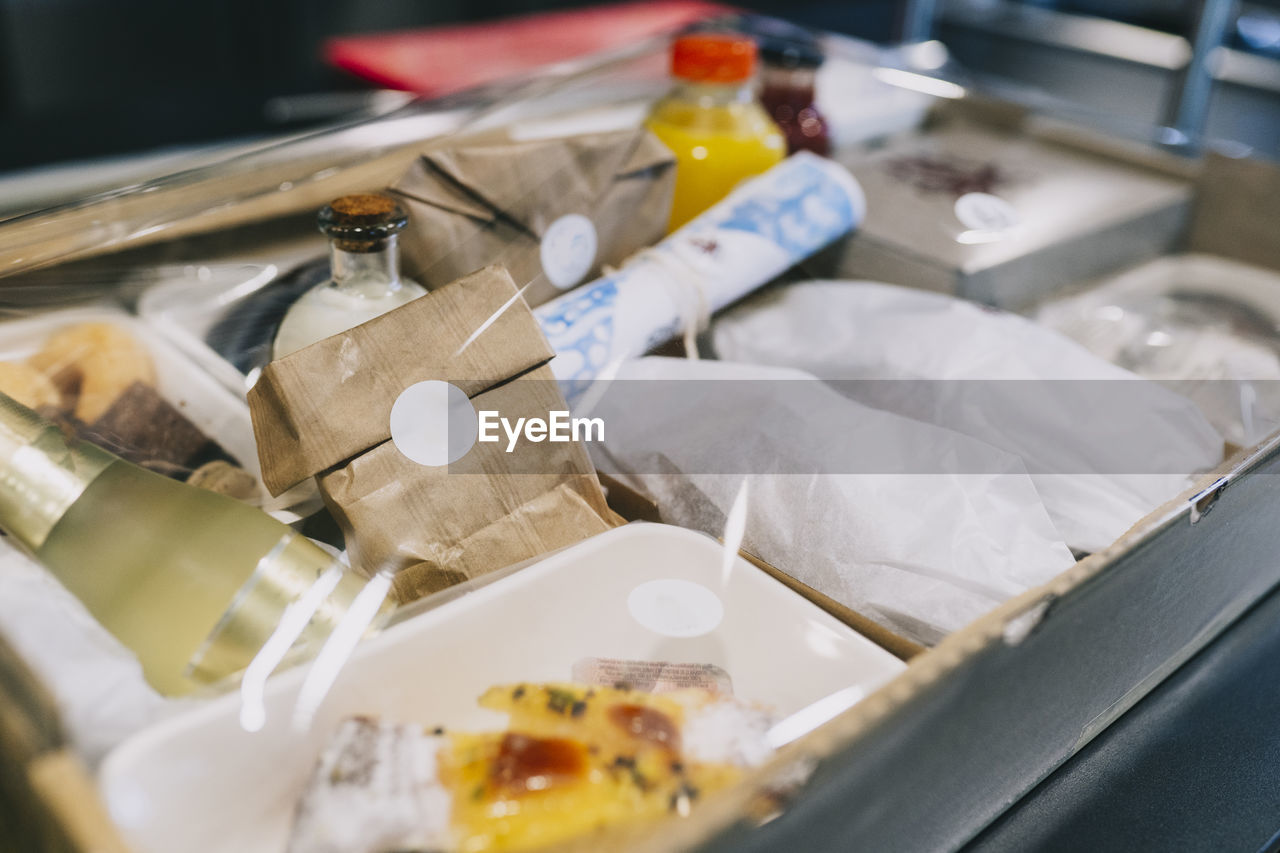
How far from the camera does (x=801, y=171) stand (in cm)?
87

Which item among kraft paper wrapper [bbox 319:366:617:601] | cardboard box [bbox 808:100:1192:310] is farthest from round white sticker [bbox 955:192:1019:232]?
kraft paper wrapper [bbox 319:366:617:601]

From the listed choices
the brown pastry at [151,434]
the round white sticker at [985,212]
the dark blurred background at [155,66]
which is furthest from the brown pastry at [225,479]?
the dark blurred background at [155,66]

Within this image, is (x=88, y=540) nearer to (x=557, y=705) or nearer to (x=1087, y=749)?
(x=557, y=705)

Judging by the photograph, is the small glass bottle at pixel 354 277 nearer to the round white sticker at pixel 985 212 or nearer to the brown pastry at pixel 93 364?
the brown pastry at pixel 93 364

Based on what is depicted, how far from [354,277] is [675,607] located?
11.4 inches

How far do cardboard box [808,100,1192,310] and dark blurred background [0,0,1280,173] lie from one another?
99 cm

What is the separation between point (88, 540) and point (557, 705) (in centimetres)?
27

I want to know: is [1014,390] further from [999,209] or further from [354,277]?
[354,277]

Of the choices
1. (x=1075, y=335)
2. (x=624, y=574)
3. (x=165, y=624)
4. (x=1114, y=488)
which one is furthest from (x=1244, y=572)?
(x=165, y=624)

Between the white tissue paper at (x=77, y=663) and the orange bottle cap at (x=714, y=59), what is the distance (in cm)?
65

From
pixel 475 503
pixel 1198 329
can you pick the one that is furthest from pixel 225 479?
pixel 1198 329

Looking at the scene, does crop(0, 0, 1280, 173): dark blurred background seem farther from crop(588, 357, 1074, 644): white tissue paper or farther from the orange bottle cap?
crop(588, 357, 1074, 644): white tissue paper

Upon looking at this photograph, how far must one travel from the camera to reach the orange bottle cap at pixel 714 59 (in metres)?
0.86

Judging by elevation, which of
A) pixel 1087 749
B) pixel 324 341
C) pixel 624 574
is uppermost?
pixel 324 341
